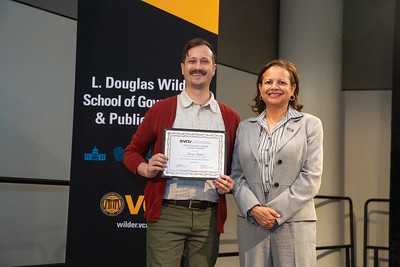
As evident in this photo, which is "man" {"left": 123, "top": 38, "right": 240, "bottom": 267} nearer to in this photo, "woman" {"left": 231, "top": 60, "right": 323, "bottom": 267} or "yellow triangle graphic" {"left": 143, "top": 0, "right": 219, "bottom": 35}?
"woman" {"left": 231, "top": 60, "right": 323, "bottom": 267}

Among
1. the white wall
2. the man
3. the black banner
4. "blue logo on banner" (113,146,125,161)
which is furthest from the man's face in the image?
the white wall

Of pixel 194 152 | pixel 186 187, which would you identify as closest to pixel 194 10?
pixel 194 152

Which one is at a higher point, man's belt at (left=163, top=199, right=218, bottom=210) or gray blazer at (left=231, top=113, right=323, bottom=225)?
gray blazer at (left=231, top=113, right=323, bottom=225)

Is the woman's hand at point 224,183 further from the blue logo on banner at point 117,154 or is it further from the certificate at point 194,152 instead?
the blue logo on banner at point 117,154

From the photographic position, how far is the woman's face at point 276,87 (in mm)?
2664

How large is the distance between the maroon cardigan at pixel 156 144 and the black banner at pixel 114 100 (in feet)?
1.92

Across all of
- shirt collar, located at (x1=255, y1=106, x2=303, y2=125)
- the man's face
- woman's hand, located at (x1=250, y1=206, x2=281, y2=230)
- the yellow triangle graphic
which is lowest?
woman's hand, located at (x1=250, y1=206, x2=281, y2=230)

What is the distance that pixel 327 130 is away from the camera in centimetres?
631

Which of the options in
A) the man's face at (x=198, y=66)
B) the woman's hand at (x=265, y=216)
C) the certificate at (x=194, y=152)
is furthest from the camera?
the man's face at (x=198, y=66)

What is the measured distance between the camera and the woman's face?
2.66 metres

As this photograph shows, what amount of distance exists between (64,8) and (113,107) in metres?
1.54

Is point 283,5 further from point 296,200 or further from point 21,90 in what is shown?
point 296,200

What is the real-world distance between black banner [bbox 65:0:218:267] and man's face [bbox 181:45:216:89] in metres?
0.65

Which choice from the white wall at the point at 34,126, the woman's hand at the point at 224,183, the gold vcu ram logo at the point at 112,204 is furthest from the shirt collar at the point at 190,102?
the white wall at the point at 34,126
